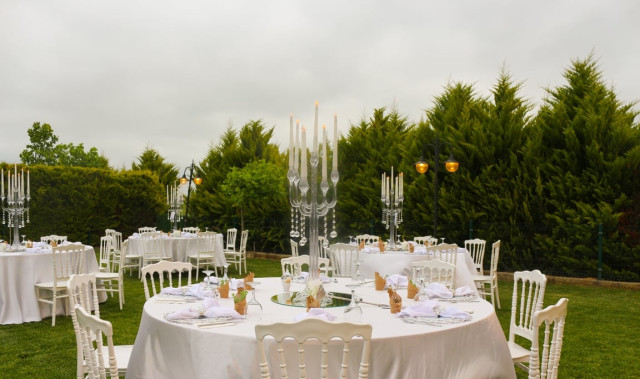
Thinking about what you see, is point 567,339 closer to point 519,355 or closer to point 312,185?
point 519,355

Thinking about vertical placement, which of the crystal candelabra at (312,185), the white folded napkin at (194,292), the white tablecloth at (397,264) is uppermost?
the crystal candelabra at (312,185)

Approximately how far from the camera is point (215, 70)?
10.3 metres

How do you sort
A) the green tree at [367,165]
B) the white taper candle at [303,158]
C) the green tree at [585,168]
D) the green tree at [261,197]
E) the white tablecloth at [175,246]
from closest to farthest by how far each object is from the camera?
the white taper candle at [303,158] < the green tree at [585,168] < the white tablecloth at [175,246] < the green tree at [367,165] < the green tree at [261,197]

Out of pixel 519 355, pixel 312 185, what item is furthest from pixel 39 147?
pixel 519 355

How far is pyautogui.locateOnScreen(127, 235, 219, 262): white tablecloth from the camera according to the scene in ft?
34.7

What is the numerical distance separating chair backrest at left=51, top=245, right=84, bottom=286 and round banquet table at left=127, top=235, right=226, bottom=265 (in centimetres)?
373

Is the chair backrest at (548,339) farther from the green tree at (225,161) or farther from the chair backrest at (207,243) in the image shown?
the green tree at (225,161)

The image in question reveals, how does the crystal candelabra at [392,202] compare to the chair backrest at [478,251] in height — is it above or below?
above

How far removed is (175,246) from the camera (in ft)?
35.1

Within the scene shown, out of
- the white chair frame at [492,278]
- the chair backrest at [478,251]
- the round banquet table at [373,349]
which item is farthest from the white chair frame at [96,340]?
the chair backrest at [478,251]

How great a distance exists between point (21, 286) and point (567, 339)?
676cm

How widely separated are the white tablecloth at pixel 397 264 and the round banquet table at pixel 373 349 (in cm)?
407

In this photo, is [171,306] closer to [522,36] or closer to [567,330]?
[567,330]

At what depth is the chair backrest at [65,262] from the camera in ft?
20.4
